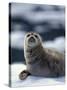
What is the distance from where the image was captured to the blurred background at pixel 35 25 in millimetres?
2814

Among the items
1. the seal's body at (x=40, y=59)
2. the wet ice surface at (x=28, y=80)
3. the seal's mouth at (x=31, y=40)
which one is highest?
the seal's mouth at (x=31, y=40)

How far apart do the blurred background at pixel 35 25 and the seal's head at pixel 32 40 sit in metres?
0.04

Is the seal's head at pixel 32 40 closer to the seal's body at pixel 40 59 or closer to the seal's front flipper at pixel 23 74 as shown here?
the seal's body at pixel 40 59

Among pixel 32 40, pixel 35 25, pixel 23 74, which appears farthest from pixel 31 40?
pixel 23 74

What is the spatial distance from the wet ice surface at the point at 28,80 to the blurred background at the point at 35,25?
72 mm

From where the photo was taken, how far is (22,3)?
9.36ft

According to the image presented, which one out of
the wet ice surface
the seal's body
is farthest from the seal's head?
the wet ice surface

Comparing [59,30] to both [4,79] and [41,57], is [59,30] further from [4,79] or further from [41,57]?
[4,79]

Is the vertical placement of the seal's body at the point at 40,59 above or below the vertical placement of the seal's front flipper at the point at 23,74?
above

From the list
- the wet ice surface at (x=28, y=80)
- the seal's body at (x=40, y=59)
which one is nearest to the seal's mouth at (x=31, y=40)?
the seal's body at (x=40, y=59)

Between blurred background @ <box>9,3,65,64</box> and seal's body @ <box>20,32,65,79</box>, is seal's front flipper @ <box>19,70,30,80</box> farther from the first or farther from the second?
blurred background @ <box>9,3,65,64</box>

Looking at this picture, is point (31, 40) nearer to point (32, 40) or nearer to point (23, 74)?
point (32, 40)

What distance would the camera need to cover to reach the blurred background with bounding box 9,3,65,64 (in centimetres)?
281

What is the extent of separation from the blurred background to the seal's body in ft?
0.18
